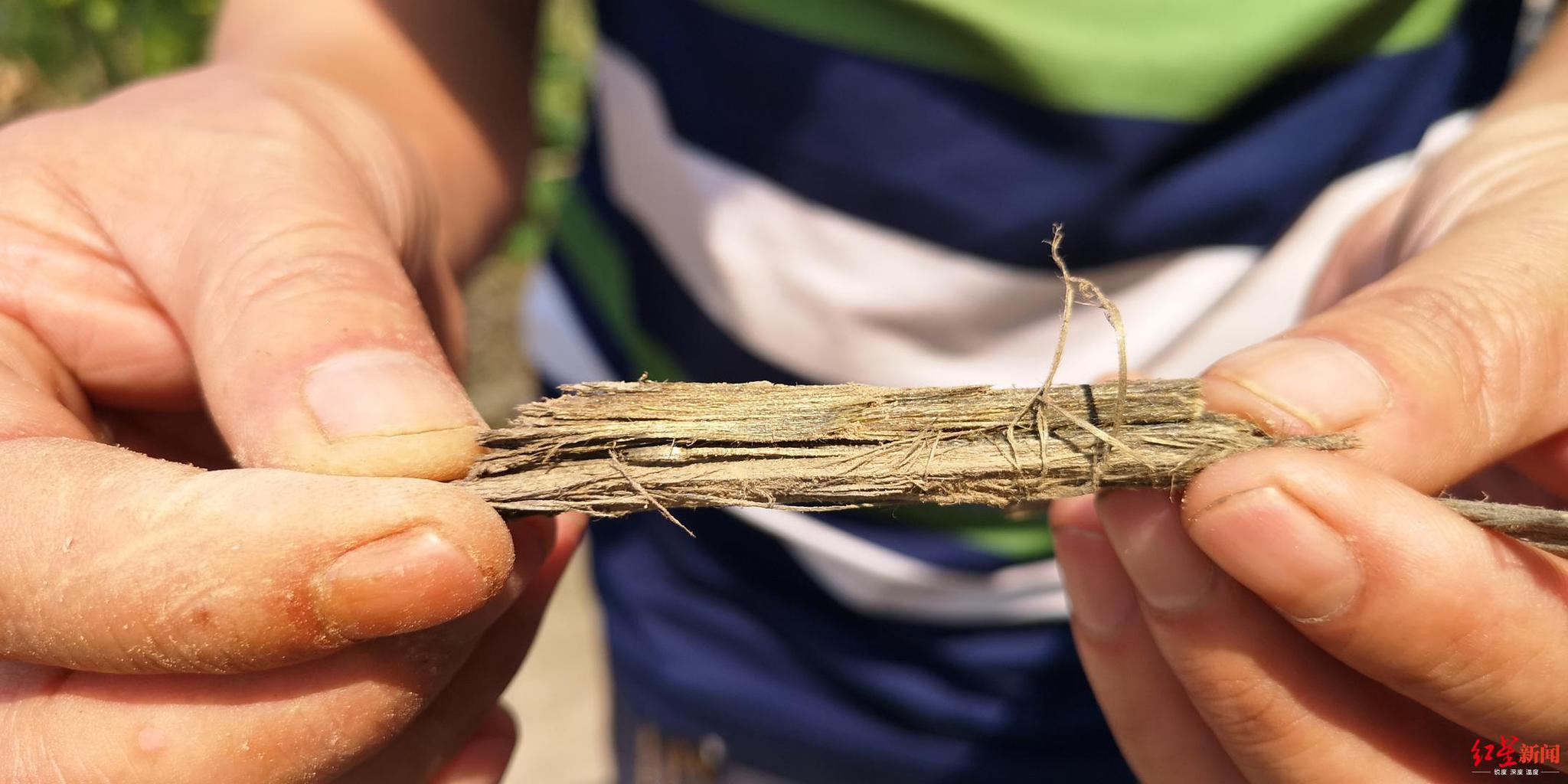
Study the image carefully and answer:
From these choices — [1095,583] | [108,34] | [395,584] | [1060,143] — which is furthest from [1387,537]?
[108,34]

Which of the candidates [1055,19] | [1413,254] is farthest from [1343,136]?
[1055,19]

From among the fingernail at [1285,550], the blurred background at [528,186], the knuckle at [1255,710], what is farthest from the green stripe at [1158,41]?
the blurred background at [528,186]

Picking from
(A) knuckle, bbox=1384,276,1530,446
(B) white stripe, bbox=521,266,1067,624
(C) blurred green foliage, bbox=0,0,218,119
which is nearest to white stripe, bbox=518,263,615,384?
Answer: (B) white stripe, bbox=521,266,1067,624

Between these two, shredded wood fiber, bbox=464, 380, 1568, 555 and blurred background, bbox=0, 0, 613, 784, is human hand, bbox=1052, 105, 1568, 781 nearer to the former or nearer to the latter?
shredded wood fiber, bbox=464, 380, 1568, 555

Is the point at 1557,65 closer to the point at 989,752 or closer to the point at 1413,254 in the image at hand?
the point at 1413,254

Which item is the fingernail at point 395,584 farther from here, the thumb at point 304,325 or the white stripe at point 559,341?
the white stripe at point 559,341

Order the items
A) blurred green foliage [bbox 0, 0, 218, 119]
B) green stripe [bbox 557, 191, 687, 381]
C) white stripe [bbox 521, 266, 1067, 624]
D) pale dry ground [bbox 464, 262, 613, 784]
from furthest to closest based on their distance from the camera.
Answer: pale dry ground [bbox 464, 262, 613, 784] → blurred green foliage [bbox 0, 0, 218, 119] → green stripe [bbox 557, 191, 687, 381] → white stripe [bbox 521, 266, 1067, 624]
